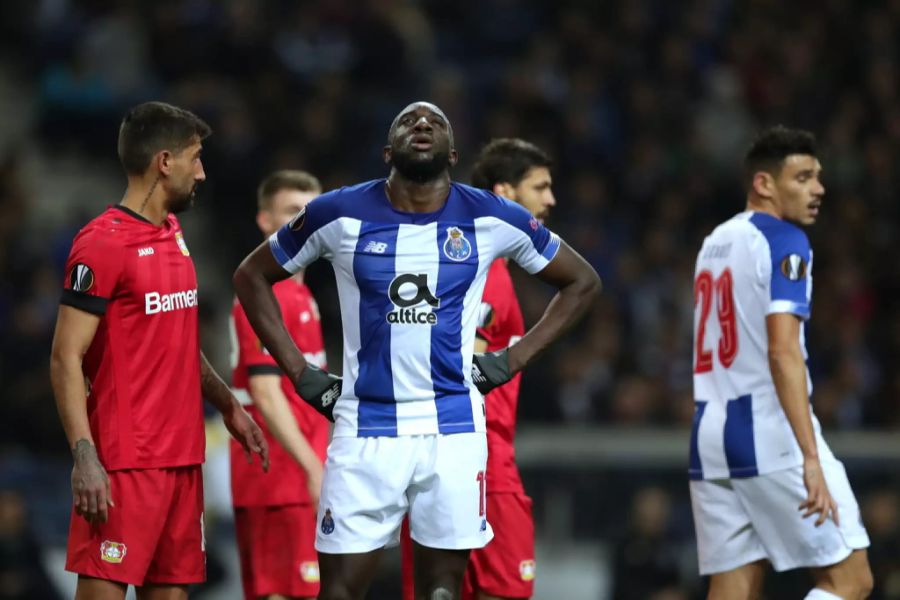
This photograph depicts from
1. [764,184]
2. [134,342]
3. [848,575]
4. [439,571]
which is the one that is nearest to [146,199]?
[134,342]

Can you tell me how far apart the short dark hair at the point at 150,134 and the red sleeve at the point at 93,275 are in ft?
1.29

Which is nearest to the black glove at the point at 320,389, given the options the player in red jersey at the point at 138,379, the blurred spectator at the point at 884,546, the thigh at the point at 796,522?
the player in red jersey at the point at 138,379

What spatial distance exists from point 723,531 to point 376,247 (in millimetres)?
2332

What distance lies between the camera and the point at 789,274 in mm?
6523

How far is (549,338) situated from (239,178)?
309 inches

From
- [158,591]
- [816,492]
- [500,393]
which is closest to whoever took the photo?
[158,591]

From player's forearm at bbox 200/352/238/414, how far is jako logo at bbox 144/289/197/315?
0.96 feet

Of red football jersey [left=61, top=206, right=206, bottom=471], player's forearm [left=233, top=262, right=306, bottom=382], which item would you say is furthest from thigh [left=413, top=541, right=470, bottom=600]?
red football jersey [left=61, top=206, right=206, bottom=471]

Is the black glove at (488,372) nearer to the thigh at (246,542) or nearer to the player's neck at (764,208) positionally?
the thigh at (246,542)

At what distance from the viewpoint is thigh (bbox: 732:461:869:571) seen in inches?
254

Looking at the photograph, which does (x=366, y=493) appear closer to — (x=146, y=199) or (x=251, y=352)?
(x=146, y=199)

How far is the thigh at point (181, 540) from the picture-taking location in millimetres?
5586

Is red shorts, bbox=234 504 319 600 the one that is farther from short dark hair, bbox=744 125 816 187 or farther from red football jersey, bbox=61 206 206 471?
short dark hair, bbox=744 125 816 187

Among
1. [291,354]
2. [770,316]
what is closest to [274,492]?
[291,354]
